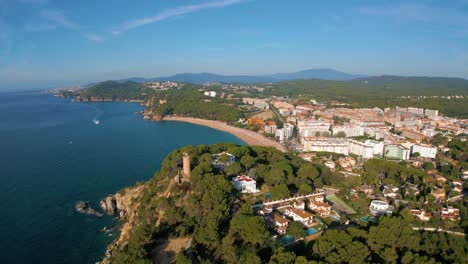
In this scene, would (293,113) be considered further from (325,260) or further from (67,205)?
(325,260)

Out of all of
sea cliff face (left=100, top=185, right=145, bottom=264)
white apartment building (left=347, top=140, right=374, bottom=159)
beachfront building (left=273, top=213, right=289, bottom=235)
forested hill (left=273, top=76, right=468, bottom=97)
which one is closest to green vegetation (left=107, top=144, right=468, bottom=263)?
beachfront building (left=273, top=213, right=289, bottom=235)

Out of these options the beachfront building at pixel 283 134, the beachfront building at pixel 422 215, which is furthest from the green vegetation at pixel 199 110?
the beachfront building at pixel 422 215

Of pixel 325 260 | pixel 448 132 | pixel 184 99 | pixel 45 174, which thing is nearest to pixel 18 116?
pixel 184 99

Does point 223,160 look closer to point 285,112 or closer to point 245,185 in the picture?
point 245,185

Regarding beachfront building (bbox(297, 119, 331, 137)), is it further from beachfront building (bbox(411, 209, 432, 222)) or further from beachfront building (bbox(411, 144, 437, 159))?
beachfront building (bbox(411, 209, 432, 222))

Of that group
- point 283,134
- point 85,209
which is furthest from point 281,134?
point 85,209

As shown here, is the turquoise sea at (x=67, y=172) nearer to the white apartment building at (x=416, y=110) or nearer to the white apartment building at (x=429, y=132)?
the white apartment building at (x=429, y=132)
